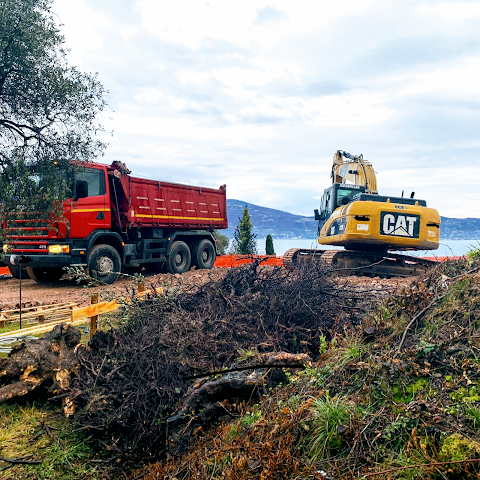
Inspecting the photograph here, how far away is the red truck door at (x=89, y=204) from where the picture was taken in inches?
477

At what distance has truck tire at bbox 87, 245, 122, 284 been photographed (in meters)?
12.4

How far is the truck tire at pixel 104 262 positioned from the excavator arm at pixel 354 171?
309 inches

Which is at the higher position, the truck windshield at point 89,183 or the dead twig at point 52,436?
the truck windshield at point 89,183

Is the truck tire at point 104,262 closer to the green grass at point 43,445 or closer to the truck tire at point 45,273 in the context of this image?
the truck tire at point 45,273

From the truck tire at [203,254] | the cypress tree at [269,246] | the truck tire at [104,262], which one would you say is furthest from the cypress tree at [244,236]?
the truck tire at [104,262]

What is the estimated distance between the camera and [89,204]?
40.9 ft

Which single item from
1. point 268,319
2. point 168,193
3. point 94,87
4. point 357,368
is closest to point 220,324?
point 268,319

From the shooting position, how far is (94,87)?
11281 millimetres

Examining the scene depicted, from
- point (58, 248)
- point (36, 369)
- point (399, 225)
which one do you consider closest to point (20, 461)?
point (36, 369)

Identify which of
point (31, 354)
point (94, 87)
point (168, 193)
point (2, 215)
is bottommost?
point (31, 354)

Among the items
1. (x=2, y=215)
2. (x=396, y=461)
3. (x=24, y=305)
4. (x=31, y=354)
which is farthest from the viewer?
(x=2, y=215)

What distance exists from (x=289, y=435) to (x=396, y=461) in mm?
718

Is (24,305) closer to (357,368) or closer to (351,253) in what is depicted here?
(357,368)

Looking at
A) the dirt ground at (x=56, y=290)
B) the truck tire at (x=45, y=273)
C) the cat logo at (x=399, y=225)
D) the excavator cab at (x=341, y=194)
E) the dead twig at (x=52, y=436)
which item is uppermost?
the excavator cab at (x=341, y=194)
